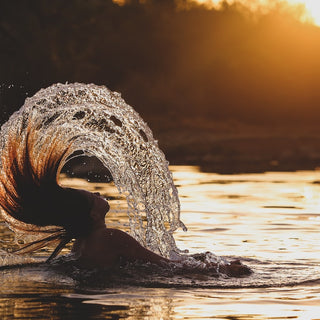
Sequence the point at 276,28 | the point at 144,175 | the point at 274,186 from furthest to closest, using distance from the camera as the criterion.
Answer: the point at 276,28 → the point at 274,186 → the point at 144,175

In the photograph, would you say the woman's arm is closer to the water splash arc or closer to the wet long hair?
the wet long hair

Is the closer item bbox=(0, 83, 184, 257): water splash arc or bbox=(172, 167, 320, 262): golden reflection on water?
bbox=(0, 83, 184, 257): water splash arc

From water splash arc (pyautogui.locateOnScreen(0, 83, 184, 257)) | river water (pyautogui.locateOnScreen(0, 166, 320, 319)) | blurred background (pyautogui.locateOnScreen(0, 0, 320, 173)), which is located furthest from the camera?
blurred background (pyautogui.locateOnScreen(0, 0, 320, 173))

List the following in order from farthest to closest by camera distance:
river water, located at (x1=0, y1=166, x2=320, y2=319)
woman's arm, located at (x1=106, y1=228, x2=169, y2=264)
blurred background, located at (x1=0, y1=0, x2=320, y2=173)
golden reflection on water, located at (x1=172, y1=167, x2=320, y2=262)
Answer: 1. blurred background, located at (x1=0, y1=0, x2=320, y2=173)
2. golden reflection on water, located at (x1=172, y1=167, x2=320, y2=262)
3. woman's arm, located at (x1=106, y1=228, x2=169, y2=264)
4. river water, located at (x1=0, y1=166, x2=320, y2=319)

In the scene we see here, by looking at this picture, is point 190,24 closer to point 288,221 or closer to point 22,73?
point 22,73

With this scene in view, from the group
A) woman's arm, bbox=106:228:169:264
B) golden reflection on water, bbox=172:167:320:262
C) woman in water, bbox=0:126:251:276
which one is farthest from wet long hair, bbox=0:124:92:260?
golden reflection on water, bbox=172:167:320:262

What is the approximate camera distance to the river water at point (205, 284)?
8953 millimetres

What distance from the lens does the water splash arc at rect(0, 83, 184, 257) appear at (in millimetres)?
11164

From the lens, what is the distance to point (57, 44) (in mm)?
62969

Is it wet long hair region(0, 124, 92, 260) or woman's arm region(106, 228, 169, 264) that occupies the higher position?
wet long hair region(0, 124, 92, 260)

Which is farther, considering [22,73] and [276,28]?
[276,28]

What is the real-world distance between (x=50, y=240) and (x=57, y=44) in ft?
174

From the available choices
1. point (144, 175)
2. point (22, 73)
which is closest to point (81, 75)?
point (22, 73)

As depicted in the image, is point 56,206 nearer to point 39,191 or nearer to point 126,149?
point 39,191
